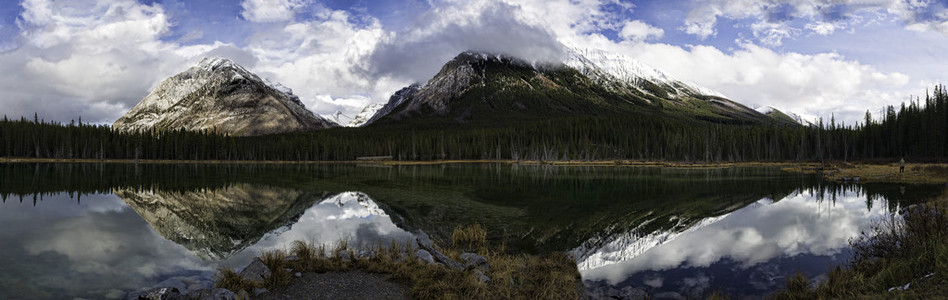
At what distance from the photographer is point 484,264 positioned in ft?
51.0

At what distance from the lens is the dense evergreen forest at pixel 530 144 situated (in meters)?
128

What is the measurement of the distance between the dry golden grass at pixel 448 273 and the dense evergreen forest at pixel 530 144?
133247 millimetres

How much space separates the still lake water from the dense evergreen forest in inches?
4356

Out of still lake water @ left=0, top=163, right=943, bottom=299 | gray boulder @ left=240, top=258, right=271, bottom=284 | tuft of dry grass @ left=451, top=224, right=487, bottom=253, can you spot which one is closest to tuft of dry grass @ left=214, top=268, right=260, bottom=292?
gray boulder @ left=240, top=258, right=271, bottom=284

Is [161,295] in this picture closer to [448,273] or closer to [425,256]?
[425,256]

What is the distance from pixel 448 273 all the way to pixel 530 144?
7195 inches

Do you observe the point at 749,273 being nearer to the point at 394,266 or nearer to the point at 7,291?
the point at 394,266

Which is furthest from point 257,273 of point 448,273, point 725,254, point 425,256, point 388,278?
point 725,254

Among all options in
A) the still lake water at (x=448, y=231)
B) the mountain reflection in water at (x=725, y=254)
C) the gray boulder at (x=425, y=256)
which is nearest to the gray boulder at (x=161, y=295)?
the still lake water at (x=448, y=231)

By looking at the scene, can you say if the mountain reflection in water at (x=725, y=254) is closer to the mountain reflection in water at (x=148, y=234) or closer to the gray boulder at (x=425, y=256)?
the gray boulder at (x=425, y=256)

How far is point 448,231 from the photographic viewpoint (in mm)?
23609

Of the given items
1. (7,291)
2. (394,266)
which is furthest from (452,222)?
(7,291)

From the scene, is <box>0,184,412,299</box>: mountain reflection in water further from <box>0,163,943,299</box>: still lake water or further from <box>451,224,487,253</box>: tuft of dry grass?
<box>451,224,487,253</box>: tuft of dry grass

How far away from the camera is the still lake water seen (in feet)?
49.6
